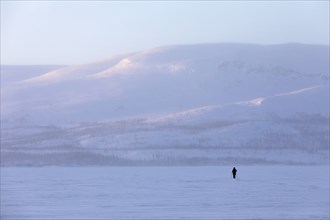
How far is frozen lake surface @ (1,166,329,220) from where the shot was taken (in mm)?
21828

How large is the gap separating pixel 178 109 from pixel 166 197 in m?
60.0

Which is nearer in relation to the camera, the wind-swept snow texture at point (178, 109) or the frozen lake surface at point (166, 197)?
the frozen lake surface at point (166, 197)

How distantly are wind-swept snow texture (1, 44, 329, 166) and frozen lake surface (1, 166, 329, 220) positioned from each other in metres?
16.1

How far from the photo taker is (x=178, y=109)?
85.4 meters

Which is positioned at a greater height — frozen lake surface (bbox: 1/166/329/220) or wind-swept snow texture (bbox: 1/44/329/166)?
wind-swept snow texture (bbox: 1/44/329/166)

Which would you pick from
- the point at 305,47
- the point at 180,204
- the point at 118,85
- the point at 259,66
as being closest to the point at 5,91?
the point at 118,85

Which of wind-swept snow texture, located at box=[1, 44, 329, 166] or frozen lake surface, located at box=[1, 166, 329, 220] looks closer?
frozen lake surface, located at box=[1, 166, 329, 220]

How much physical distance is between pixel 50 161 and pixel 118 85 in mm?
54770

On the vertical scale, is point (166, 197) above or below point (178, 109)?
below

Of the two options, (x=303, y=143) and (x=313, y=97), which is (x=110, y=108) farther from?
(x=303, y=143)

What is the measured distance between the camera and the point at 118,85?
104 metres

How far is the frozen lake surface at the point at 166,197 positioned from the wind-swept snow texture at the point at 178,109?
16067 millimetres

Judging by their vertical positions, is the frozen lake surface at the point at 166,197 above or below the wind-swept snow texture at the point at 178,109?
below

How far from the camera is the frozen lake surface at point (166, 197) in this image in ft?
71.6
